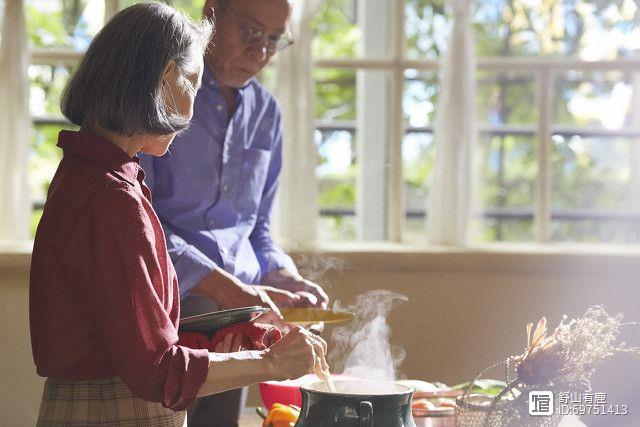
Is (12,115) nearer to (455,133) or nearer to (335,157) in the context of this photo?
(335,157)

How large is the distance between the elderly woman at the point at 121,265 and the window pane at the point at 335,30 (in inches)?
91.0

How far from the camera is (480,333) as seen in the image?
11.2 ft

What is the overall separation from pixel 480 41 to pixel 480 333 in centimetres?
112

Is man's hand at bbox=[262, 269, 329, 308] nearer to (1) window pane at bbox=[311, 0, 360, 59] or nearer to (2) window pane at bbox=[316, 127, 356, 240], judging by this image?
(2) window pane at bbox=[316, 127, 356, 240]

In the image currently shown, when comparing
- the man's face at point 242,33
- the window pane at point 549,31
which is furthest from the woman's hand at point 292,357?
the window pane at point 549,31

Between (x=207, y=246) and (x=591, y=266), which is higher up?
(x=207, y=246)

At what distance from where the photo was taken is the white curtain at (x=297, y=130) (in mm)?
3445

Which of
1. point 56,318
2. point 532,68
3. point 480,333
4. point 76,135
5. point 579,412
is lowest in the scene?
point 480,333

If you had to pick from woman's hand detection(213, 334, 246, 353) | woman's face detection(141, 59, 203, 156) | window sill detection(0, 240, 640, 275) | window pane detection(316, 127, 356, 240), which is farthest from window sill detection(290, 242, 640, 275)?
woman's face detection(141, 59, 203, 156)

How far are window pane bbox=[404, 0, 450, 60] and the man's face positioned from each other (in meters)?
1.50

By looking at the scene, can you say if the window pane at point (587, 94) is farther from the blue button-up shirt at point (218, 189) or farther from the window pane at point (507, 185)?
the blue button-up shirt at point (218, 189)

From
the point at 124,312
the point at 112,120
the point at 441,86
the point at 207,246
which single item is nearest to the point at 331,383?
the point at 124,312

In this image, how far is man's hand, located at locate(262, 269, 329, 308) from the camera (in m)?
2.05

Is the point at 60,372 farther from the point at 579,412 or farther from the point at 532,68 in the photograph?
the point at 532,68
